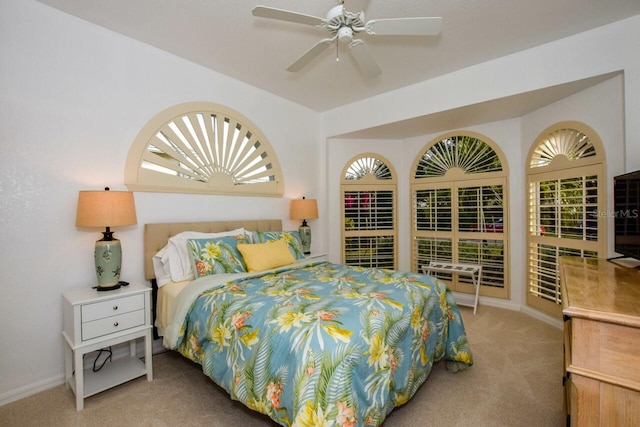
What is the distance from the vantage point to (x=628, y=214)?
2.02 metres

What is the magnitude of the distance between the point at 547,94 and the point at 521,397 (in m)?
2.74

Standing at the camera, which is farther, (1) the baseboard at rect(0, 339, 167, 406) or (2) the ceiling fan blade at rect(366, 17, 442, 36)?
(1) the baseboard at rect(0, 339, 167, 406)

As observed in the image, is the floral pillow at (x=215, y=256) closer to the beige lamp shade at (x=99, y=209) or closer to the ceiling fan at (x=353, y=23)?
the beige lamp shade at (x=99, y=209)

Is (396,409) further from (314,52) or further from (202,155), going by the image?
(202,155)

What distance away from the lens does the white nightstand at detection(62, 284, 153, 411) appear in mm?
1892

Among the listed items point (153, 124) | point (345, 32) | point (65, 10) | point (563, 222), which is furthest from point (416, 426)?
point (65, 10)

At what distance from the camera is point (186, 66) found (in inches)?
116

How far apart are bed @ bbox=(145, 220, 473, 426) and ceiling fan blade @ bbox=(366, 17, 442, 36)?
1.71 meters

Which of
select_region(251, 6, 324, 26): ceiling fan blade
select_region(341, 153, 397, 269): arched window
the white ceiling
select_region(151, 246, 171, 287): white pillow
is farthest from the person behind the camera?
select_region(341, 153, 397, 269): arched window

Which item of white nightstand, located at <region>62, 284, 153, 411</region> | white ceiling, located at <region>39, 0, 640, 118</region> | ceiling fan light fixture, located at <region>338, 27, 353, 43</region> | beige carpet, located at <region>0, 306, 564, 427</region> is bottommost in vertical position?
beige carpet, located at <region>0, 306, 564, 427</region>

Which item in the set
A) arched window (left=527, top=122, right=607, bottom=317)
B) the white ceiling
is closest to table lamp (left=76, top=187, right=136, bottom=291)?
Answer: the white ceiling

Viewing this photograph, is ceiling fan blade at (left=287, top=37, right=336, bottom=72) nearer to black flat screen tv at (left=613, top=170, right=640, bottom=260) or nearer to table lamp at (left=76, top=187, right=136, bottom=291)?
table lamp at (left=76, top=187, right=136, bottom=291)

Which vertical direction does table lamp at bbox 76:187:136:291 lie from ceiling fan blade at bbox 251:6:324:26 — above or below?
below

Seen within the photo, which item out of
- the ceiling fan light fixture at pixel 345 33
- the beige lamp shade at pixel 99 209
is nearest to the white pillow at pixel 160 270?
the beige lamp shade at pixel 99 209
